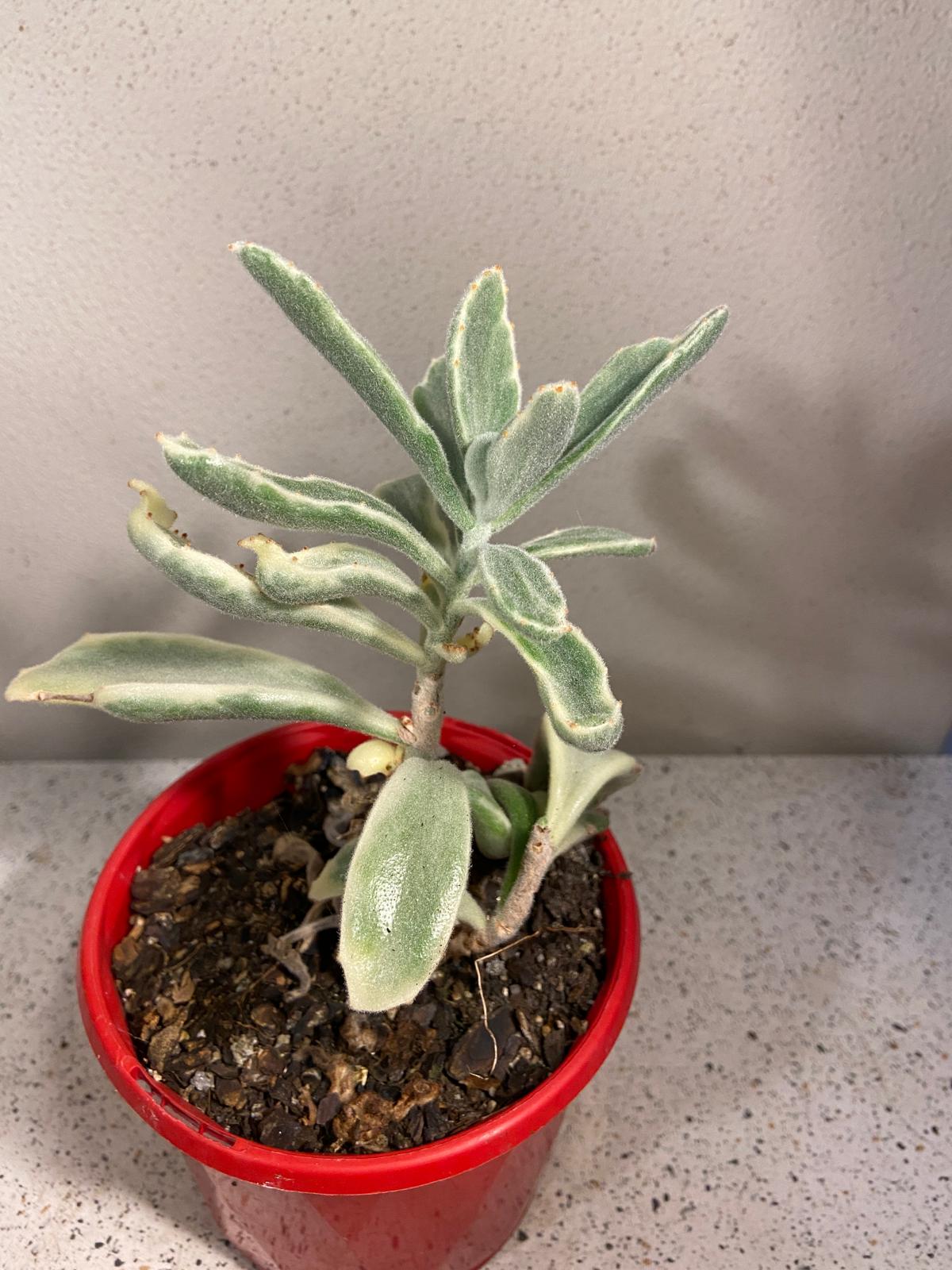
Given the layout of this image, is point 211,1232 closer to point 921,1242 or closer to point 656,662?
point 921,1242

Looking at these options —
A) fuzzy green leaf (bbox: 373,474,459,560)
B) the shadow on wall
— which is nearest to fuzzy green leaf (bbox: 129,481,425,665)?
fuzzy green leaf (bbox: 373,474,459,560)

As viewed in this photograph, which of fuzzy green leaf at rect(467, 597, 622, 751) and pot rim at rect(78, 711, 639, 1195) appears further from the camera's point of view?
pot rim at rect(78, 711, 639, 1195)

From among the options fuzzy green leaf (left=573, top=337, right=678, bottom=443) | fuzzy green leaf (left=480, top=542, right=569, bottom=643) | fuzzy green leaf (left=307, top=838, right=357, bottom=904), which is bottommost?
fuzzy green leaf (left=307, top=838, right=357, bottom=904)

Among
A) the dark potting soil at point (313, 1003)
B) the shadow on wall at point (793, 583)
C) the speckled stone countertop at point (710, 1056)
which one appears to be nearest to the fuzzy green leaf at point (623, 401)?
the dark potting soil at point (313, 1003)

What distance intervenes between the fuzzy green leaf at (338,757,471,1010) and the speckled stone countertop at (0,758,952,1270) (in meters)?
0.50

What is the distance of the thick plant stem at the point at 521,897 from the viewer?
27.8 inches

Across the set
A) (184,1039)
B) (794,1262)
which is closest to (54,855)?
(184,1039)

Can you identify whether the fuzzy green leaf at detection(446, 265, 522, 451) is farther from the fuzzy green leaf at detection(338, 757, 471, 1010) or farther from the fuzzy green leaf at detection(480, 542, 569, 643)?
the fuzzy green leaf at detection(338, 757, 471, 1010)

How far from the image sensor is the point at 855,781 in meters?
1.35

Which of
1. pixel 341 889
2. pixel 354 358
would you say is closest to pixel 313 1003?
pixel 341 889

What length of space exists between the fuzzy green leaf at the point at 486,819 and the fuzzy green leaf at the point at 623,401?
24 cm

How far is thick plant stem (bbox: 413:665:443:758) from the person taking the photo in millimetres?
706

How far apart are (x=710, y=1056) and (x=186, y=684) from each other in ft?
2.43

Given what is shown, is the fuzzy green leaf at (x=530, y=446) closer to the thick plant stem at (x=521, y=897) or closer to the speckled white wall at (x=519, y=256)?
the thick plant stem at (x=521, y=897)
